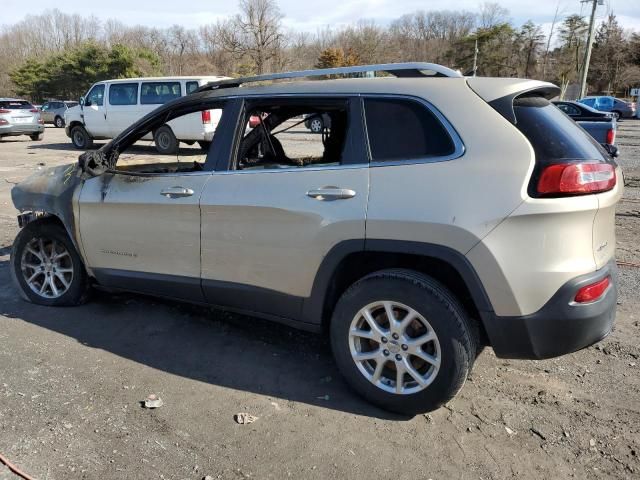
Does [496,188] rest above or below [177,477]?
above

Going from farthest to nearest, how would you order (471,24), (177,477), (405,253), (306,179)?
(471,24) → (306,179) → (405,253) → (177,477)

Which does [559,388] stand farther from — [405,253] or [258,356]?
[258,356]

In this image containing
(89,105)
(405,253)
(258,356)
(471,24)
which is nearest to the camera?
(405,253)

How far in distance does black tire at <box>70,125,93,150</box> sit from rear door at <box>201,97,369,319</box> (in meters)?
15.4

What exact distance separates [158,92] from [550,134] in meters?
14.1

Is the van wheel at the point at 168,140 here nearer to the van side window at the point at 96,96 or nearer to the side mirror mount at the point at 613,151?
the van side window at the point at 96,96

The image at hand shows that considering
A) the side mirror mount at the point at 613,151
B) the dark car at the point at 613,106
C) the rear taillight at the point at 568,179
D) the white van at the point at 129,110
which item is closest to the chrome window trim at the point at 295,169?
the rear taillight at the point at 568,179

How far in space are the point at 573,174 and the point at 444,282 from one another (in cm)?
85

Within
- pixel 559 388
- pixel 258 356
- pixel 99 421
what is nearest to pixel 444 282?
pixel 559 388

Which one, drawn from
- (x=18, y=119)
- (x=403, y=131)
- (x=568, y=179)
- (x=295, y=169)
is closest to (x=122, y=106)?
(x=18, y=119)

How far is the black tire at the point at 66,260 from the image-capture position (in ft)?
13.7

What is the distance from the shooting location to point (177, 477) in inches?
95.6

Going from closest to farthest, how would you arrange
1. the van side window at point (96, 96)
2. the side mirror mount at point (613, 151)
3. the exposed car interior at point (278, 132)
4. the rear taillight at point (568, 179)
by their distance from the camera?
the rear taillight at point (568, 179) < the exposed car interior at point (278, 132) < the side mirror mount at point (613, 151) < the van side window at point (96, 96)

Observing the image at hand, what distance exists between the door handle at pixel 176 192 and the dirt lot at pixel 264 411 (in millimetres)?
1079
